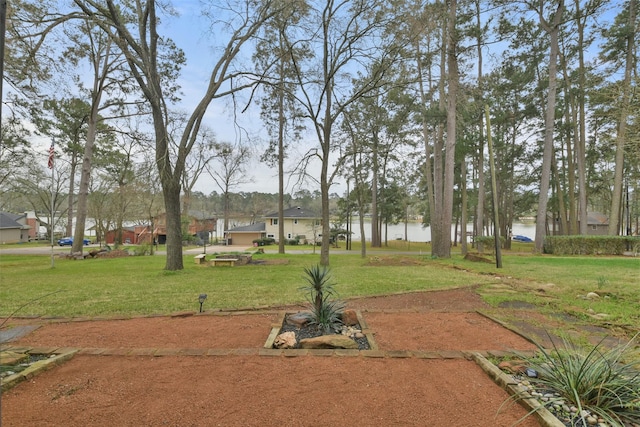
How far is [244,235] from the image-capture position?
39.3 m

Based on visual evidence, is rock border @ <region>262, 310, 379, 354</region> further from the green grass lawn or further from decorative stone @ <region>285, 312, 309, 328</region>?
the green grass lawn

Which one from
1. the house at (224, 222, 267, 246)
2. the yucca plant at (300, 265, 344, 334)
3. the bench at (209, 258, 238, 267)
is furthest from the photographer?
the house at (224, 222, 267, 246)

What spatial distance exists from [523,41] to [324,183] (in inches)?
605

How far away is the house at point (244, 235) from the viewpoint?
38906 mm

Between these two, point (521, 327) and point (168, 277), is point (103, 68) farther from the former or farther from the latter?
point (521, 327)

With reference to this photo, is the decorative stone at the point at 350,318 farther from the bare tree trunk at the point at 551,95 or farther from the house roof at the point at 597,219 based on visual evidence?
the house roof at the point at 597,219

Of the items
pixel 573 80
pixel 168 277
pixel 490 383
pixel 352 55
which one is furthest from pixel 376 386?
pixel 573 80

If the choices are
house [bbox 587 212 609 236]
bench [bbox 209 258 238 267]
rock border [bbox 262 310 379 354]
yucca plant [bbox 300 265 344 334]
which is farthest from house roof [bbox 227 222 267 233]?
house [bbox 587 212 609 236]

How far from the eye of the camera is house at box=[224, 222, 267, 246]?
38.9 metres

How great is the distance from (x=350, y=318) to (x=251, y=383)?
7.24ft

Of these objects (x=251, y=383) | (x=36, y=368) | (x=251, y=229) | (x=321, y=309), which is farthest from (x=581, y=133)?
(x=251, y=229)

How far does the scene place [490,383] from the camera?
2557 millimetres

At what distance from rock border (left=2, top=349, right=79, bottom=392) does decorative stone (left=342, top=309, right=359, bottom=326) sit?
3.14 meters

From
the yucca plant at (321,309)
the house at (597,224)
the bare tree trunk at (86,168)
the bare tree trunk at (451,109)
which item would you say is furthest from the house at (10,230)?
the house at (597,224)
